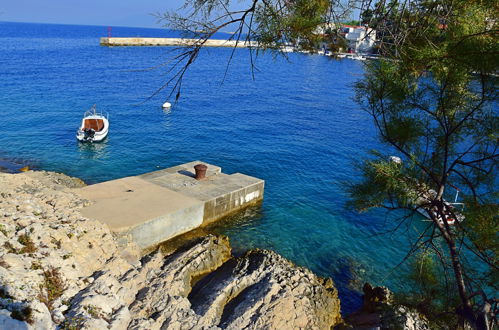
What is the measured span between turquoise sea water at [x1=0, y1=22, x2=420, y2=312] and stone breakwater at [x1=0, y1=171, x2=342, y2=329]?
6.56 ft

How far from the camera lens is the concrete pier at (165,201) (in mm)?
12203

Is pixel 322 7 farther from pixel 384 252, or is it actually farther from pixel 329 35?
pixel 384 252

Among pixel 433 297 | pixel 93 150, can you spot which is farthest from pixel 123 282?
pixel 93 150

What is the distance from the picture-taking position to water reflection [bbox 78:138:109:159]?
22.5 meters

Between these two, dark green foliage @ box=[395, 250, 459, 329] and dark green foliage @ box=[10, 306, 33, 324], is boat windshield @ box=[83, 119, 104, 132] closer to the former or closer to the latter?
dark green foliage @ box=[10, 306, 33, 324]

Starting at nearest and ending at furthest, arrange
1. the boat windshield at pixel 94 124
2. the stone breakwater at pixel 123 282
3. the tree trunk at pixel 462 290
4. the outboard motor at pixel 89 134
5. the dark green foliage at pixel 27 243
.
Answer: the tree trunk at pixel 462 290
the stone breakwater at pixel 123 282
the dark green foliage at pixel 27 243
the outboard motor at pixel 89 134
the boat windshield at pixel 94 124

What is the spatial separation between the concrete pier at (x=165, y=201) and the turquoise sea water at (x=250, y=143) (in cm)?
98

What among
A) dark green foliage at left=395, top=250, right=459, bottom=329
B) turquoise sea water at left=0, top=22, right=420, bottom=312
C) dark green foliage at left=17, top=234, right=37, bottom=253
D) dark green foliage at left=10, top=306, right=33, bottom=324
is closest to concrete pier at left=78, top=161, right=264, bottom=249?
turquoise sea water at left=0, top=22, right=420, bottom=312

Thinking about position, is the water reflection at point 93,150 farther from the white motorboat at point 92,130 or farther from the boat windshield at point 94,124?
the boat windshield at point 94,124

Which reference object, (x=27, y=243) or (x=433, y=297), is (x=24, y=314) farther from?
(x=433, y=297)

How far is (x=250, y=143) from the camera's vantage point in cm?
2645

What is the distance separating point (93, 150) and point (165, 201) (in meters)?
11.8

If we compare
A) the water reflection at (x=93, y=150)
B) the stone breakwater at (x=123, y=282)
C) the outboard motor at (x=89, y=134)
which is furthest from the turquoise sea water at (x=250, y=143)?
the stone breakwater at (x=123, y=282)

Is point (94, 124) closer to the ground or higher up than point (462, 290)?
closer to the ground
